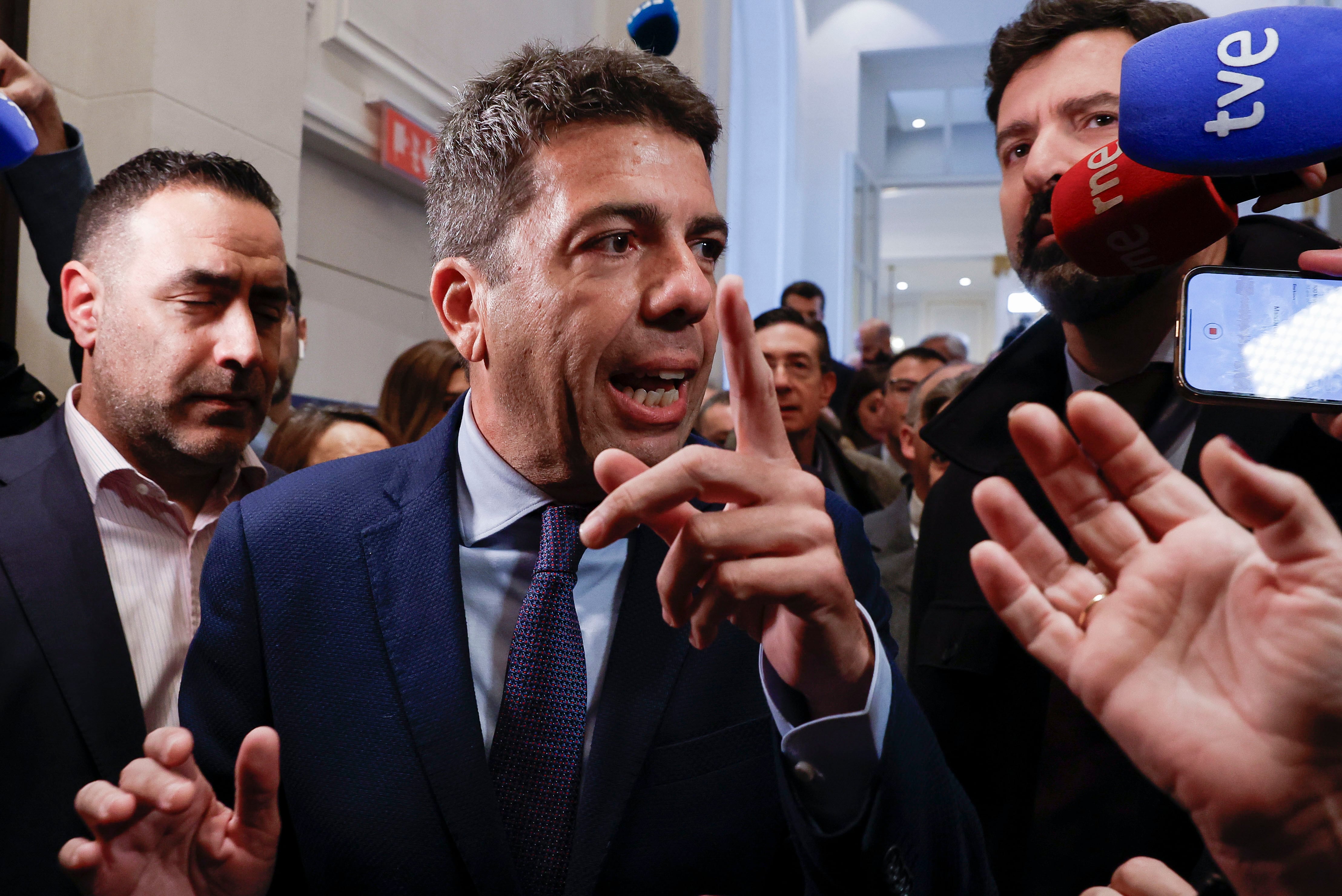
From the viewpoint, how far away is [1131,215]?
3.38ft

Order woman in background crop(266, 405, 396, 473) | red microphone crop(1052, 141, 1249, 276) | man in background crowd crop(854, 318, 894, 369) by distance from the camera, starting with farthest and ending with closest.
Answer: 1. man in background crowd crop(854, 318, 894, 369)
2. woman in background crop(266, 405, 396, 473)
3. red microphone crop(1052, 141, 1249, 276)

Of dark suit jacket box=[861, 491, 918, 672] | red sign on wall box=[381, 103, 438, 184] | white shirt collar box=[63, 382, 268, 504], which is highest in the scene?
red sign on wall box=[381, 103, 438, 184]

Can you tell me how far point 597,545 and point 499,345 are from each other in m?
0.64

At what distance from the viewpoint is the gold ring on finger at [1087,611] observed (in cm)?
80

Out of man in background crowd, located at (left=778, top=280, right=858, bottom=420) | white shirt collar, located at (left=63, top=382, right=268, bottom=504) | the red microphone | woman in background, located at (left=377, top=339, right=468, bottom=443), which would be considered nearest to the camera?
the red microphone

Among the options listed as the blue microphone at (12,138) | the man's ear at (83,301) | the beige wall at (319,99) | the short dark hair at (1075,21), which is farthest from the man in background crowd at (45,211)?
the short dark hair at (1075,21)

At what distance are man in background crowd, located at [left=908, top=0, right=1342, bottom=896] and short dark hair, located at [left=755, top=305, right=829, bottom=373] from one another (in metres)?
2.09

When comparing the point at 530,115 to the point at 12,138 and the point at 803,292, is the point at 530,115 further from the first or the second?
the point at 803,292

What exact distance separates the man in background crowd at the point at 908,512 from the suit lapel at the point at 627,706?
86cm

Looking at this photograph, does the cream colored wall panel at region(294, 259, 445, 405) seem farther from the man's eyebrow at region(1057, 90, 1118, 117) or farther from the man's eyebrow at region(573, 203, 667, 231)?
the man's eyebrow at region(1057, 90, 1118, 117)

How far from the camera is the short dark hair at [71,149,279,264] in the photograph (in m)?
1.78

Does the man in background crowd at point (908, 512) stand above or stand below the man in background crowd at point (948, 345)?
below

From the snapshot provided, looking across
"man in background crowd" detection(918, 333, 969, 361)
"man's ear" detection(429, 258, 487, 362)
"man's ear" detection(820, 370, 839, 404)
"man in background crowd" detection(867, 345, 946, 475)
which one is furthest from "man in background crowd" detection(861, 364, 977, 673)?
"man in background crowd" detection(918, 333, 969, 361)

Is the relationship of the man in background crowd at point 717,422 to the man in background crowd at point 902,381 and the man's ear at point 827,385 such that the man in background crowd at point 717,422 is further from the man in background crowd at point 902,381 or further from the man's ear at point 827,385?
the man in background crowd at point 902,381
